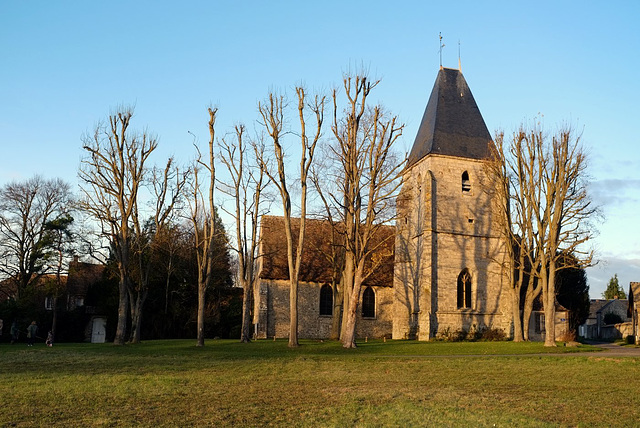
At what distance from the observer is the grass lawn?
27.2ft

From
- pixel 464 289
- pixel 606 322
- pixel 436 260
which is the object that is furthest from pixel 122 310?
pixel 606 322

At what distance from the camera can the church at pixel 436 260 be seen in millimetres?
34438

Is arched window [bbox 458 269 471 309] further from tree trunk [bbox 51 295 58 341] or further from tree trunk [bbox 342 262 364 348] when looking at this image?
tree trunk [bbox 51 295 58 341]

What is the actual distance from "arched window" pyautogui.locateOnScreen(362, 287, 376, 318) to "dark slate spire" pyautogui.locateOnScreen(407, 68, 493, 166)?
361 inches

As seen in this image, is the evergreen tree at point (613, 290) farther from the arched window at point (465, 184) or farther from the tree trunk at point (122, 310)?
the tree trunk at point (122, 310)

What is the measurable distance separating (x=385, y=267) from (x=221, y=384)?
28.3 metres

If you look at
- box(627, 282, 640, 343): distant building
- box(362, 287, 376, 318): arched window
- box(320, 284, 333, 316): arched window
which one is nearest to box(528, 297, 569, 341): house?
box(627, 282, 640, 343): distant building

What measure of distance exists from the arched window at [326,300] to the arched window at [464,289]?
8396 millimetres

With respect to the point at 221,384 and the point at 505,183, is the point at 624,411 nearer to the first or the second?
the point at 221,384

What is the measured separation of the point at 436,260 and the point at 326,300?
8102 mm

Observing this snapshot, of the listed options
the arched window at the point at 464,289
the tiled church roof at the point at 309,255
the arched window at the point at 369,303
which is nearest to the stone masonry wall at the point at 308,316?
the arched window at the point at 369,303

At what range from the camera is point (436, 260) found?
34.5 meters

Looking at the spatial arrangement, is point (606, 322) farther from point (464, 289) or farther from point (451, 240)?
point (451, 240)

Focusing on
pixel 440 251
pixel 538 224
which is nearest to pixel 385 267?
pixel 440 251
